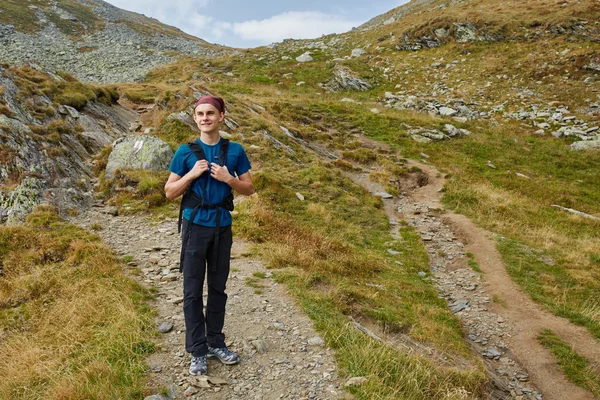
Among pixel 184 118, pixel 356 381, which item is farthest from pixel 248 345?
pixel 184 118

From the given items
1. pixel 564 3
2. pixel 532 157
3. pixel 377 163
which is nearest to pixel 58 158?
pixel 377 163

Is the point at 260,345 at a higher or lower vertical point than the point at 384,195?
lower

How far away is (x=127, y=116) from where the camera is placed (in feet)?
84.5

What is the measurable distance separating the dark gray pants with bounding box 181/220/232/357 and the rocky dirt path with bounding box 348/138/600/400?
5.54 m

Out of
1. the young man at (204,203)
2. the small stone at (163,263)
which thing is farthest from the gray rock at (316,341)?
the small stone at (163,263)

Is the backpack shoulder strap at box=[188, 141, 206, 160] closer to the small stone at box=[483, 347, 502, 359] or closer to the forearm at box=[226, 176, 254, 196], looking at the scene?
the forearm at box=[226, 176, 254, 196]

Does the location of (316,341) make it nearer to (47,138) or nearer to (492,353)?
(492,353)

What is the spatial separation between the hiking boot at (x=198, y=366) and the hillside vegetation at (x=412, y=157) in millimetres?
2089

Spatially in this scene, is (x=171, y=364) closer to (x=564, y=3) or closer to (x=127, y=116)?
(x=127, y=116)

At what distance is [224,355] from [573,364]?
7896 mm

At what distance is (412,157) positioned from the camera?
84.8ft

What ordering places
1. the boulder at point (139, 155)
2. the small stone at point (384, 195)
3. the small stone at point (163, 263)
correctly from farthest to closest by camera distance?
1. the small stone at point (384, 195)
2. the boulder at point (139, 155)
3. the small stone at point (163, 263)

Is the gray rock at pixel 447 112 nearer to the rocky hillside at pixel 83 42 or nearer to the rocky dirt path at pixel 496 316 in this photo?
the rocky dirt path at pixel 496 316

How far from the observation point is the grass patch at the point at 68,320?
192 inches
